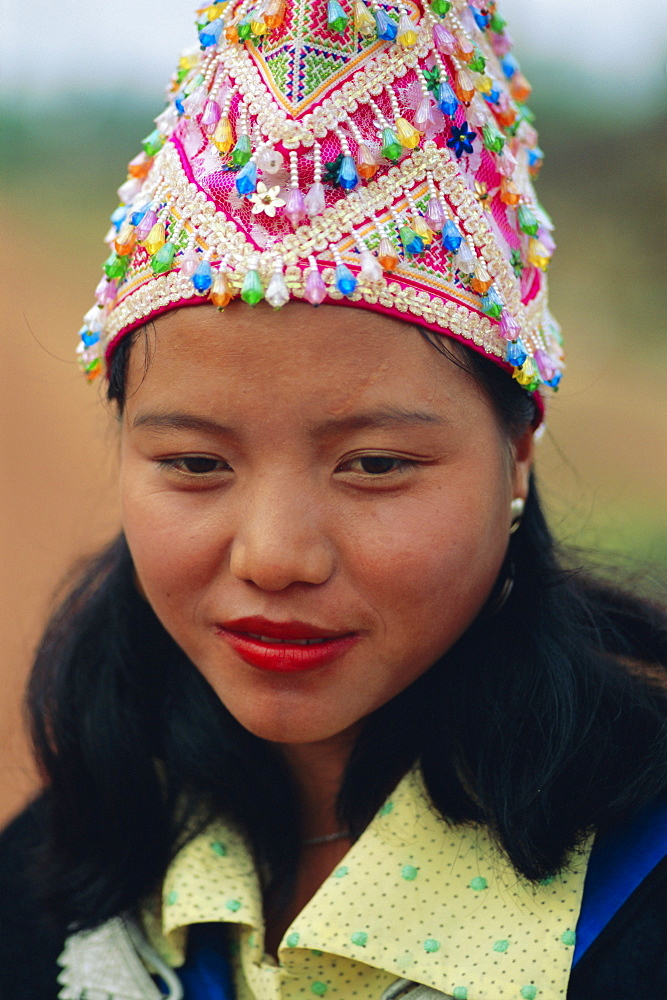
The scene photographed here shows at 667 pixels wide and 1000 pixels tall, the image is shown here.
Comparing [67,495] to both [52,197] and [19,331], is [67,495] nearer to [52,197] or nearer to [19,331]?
[19,331]

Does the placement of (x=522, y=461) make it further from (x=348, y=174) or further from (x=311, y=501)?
(x=348, y=174)

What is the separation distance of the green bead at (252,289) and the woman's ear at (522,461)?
49 centimetres

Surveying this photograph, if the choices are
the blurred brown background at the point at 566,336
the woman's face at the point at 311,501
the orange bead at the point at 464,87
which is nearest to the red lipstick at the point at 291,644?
the woman's face at the point at 311,501

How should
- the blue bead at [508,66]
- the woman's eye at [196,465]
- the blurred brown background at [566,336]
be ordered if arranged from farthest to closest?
the blurred brown background at [566,336], the blue bead at [508,66], the woman's eye at [196,465]

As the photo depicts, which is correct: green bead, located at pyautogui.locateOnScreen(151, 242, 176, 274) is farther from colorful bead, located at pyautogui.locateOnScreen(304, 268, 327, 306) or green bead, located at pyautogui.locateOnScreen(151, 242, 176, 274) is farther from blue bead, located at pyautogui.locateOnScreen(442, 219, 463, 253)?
blue bead, located at pyautogui.locateOnScreen(442, 219, 463, 253)

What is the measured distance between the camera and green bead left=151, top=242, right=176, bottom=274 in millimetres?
1405

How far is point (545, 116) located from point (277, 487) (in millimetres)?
4636

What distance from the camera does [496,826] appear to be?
1.45 metres

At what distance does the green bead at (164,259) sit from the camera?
1.41 metres

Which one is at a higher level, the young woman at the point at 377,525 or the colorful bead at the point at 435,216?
the colorful bead at the point at 435,216

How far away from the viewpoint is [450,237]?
138 cm

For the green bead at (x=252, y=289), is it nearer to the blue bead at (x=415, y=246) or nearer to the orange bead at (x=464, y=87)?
the blue bead at (x=415, y=246)

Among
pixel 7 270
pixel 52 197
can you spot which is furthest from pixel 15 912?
pixel 52 197

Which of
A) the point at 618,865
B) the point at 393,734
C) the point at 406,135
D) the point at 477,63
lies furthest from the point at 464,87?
the point at 618,865
